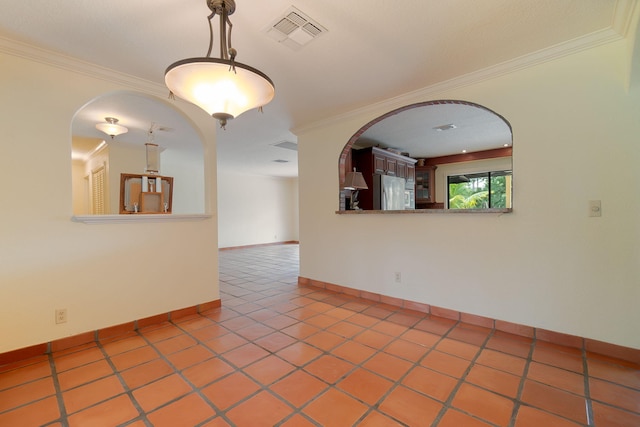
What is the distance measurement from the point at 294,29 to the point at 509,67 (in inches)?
76.1

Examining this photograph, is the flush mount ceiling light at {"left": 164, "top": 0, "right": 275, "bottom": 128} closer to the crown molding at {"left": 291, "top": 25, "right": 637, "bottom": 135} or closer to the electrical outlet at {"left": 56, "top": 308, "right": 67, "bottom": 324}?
the crown molding at {"left": 291, "top": 25, "right": 637, "bottom": 135}

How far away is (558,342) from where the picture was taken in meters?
2.26

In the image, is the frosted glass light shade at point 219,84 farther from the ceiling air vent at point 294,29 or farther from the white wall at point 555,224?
the white wall at point 555,224

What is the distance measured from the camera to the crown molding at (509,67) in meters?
1.99

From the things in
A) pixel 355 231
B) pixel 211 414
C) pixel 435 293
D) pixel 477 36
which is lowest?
pixel 211 414

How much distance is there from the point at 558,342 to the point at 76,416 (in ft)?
11.2

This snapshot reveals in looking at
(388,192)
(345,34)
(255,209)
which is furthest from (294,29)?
(255,209)

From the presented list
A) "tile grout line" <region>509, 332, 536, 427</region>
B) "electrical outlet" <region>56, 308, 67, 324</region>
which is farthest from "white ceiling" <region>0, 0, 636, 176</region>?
"tile grout line" <region>509, 332, 536, 427</region>

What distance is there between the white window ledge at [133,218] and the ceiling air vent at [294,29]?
6.57ft

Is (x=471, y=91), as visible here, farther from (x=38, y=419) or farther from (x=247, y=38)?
(x=38, y=419)

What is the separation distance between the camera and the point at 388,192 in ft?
16.3

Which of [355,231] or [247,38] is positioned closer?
[247,38]

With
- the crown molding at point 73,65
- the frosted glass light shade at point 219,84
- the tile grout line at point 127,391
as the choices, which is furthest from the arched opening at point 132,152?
the frosted glass light shade at point 219,84

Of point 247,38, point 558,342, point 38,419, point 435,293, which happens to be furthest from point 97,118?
point 558,342
